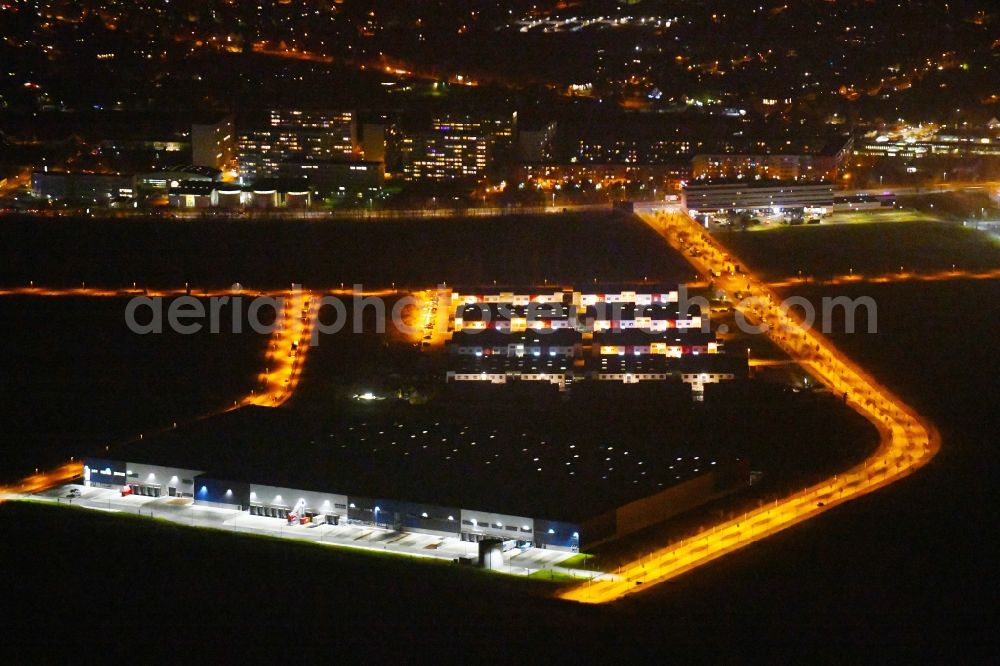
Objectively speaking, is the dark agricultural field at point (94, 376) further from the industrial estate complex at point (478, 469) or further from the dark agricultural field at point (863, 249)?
the dark agricultural field at point (863, 249)

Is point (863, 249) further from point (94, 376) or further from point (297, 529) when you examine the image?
point (297, 529)

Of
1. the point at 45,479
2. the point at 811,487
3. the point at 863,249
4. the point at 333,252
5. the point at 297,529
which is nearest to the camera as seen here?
the point at 297,529

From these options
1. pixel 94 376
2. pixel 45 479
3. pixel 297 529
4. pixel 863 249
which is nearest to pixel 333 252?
pixel 94 376

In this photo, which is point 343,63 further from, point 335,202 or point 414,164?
point 335,202

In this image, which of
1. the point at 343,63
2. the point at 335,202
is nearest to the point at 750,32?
the point at 343,63

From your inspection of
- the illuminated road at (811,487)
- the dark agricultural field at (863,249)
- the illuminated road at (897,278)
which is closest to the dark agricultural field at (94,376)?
the illuminated road at (811,487)

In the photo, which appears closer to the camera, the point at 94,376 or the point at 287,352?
the point at 94,376

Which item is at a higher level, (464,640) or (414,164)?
(414,164)

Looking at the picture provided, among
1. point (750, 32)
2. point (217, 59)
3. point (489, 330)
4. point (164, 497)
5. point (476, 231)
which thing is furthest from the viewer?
point (750, 32)
